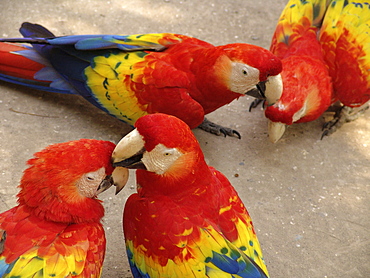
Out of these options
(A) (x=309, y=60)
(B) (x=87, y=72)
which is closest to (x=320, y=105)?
(A) (x=309, y=60)

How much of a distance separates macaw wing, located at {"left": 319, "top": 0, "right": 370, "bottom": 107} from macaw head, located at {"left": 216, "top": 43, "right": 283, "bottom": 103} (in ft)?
1.88

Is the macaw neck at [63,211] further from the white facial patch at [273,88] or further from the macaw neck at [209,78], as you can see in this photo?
the white facial patch at [273,88]

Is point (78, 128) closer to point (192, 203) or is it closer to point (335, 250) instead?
point (192, 203)

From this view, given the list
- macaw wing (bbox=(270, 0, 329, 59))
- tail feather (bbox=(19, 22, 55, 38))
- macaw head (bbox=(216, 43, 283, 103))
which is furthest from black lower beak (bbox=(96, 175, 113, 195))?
macaw wing (bbox=(270, 0, 329, 59))

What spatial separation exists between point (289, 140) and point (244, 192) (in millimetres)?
599

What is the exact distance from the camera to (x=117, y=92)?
2666mm

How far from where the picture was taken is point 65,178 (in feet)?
5.59

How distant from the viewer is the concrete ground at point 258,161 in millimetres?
2422

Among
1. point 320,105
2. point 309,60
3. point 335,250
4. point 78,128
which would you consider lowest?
point 335,250

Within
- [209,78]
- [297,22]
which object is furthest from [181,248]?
[297,22]

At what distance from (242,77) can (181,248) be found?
1.09 metres

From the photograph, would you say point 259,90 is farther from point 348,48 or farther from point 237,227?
point 237,227

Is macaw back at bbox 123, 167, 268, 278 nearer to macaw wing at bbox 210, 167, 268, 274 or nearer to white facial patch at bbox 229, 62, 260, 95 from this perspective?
macaw wing at bbox 210, 167, 268, 274

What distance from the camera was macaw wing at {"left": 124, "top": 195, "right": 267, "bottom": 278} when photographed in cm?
180
